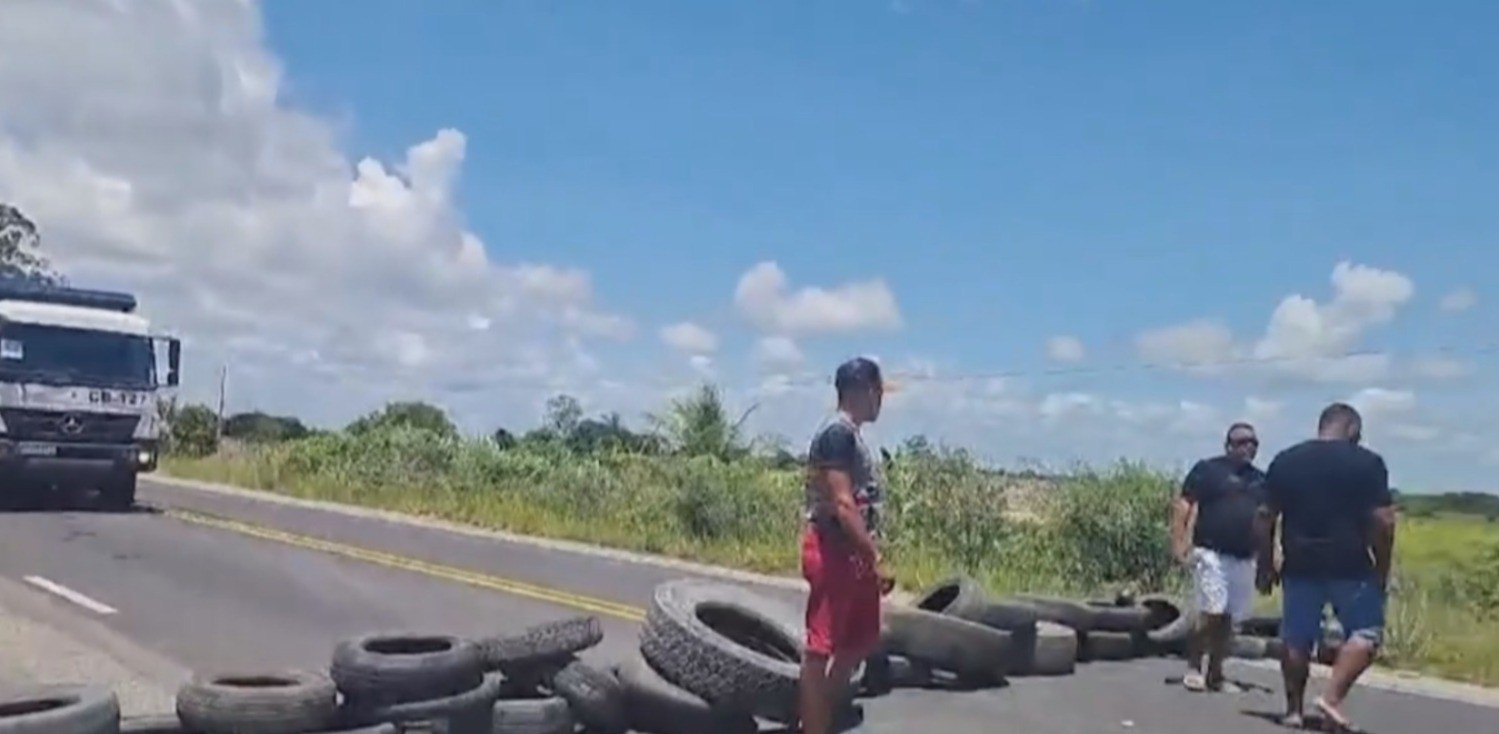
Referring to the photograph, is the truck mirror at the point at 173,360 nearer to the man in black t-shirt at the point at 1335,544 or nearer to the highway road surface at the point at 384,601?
the highway road surface at the point at 384,601

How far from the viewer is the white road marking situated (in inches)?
545

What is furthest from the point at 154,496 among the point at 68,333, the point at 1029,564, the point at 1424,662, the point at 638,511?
the point at 1424,662

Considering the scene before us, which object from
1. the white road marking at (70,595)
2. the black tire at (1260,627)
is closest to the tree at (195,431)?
the white road marking at (70,595)

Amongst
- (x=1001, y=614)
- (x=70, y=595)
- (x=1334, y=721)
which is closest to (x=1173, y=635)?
(x=1001, y=614)

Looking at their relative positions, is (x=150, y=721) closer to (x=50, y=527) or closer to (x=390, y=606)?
(x=390, y=606)

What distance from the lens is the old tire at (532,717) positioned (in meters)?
8.12

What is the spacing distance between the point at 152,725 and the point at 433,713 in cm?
130

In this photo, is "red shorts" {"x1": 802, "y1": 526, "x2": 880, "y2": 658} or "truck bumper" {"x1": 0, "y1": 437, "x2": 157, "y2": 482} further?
"truck bumper" {"x1": 0, "y1": 437, "x2": 157, "y2": 482}

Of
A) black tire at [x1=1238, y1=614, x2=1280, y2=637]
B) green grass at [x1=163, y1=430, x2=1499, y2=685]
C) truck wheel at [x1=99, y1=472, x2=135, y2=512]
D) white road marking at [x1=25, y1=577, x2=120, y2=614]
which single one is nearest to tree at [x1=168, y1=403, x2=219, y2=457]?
green grass at [x1=163, y1=430, x2=1499, y2=685]

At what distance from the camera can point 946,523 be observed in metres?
21.6

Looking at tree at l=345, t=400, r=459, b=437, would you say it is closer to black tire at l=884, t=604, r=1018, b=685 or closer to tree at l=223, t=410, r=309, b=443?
tree at l=223, t=410, r=309, b=443

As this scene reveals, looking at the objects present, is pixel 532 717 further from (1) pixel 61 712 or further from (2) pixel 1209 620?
(2) pixel 1209 620

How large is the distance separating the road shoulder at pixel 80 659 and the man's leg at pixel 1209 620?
6.50m

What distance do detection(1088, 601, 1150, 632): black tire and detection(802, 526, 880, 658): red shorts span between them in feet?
17.5
